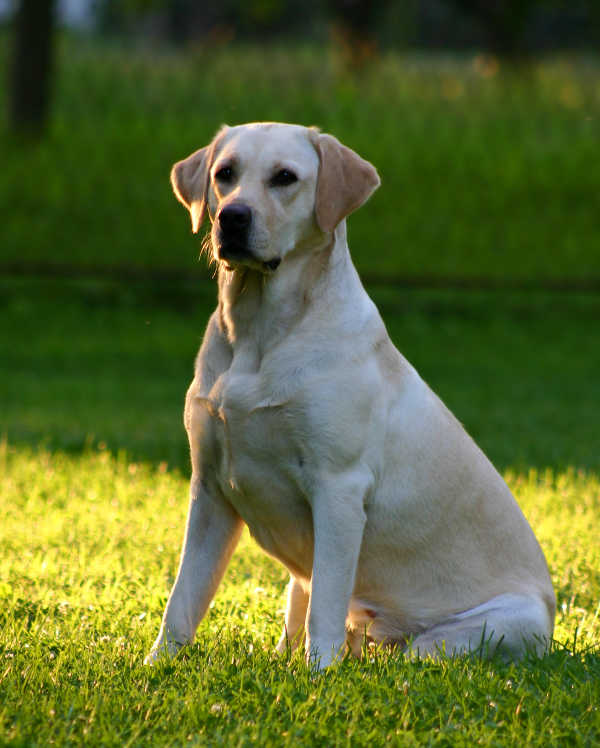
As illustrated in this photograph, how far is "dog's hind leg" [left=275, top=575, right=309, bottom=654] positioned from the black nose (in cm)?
128

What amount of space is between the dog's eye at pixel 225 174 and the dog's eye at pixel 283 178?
0.52 feet

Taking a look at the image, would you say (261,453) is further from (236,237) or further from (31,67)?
(31,67)

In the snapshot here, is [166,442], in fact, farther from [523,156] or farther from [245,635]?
[523,156]

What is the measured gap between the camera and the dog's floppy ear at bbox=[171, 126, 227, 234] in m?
3.99

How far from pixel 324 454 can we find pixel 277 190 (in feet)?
2.90

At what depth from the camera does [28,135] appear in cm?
1844

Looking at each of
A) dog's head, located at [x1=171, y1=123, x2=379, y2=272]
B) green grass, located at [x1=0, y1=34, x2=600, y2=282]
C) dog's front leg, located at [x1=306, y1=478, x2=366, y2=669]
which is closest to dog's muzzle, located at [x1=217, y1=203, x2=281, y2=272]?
dog's head, located at [x1=171, y1=123, x2=379, y2=272]

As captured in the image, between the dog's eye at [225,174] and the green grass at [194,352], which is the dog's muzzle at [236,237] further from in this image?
the green grass at [194,352]

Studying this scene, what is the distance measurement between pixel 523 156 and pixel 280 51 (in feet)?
19.6

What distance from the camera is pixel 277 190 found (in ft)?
12.4

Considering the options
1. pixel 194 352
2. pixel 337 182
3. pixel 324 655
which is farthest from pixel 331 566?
pixel 194 352

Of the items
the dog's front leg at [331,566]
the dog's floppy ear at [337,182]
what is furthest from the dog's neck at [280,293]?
the dog's front leg at [331,566]

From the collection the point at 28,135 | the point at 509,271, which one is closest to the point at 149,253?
the point at 28,135

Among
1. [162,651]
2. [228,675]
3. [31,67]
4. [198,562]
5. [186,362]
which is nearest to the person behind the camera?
[228,675]
